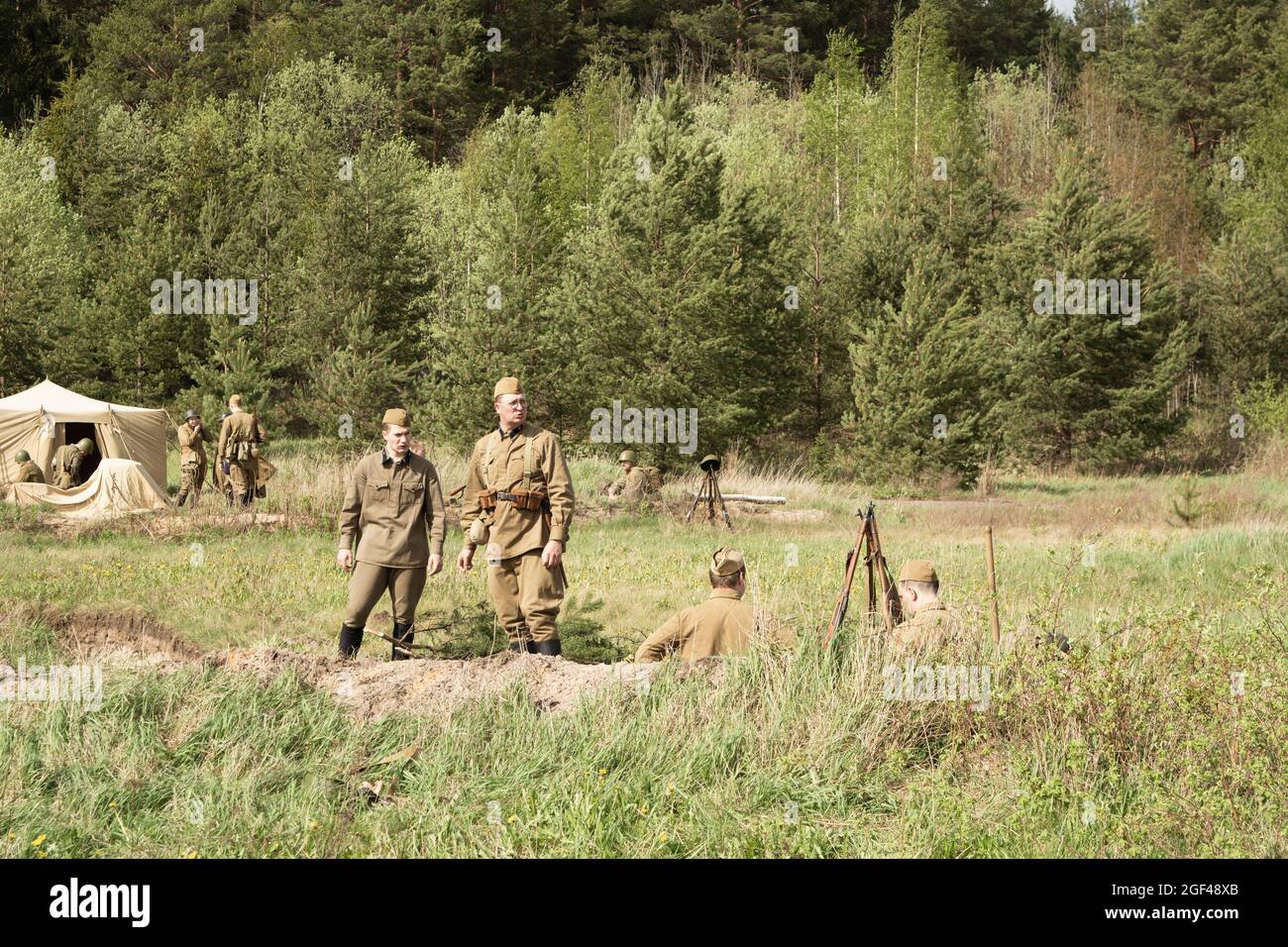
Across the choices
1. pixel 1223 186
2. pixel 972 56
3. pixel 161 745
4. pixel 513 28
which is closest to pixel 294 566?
pixel 161 745

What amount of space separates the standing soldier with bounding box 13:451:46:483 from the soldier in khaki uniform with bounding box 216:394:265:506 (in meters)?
3.09

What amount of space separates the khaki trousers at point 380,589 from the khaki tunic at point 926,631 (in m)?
3.55

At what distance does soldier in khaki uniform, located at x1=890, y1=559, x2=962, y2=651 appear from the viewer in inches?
245

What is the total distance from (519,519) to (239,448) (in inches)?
429

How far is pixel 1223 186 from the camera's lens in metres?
46.9

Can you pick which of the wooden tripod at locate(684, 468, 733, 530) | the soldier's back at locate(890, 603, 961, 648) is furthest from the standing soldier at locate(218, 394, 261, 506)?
the soldier's back at locate(890, 603, 961, 648)

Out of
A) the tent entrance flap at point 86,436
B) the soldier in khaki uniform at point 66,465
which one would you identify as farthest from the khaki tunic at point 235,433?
the tent entrance flap at point 86,436

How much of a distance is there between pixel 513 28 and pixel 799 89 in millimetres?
13539

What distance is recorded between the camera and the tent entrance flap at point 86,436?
21.6 m

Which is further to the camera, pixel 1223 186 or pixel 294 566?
pixel 1223 186

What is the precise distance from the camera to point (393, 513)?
8.40m
